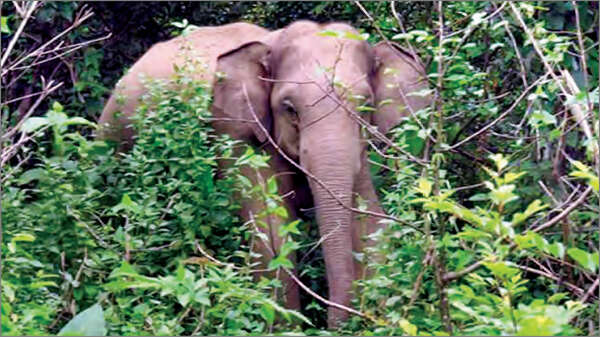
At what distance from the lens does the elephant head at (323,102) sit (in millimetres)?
5375

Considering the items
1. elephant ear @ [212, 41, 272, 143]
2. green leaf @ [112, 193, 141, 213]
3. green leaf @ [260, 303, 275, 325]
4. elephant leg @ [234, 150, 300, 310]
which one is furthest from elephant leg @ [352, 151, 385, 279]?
green leaf @ [260, 303, 275, 325]

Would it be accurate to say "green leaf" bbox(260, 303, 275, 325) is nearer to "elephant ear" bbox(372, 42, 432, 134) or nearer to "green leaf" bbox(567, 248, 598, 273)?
"green leaf" bbox(567, 248, 598, 273)

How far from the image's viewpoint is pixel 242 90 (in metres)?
5.82

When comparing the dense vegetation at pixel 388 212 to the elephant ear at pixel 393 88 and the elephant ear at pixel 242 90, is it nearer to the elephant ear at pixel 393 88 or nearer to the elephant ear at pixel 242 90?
the elephant ear at pixel 393 88

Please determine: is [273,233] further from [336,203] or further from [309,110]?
[309,110]

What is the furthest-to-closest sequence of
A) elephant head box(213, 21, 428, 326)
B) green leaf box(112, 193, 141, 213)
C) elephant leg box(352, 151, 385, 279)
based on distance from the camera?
elephant leg box(352, 151, 385, 279), elephant head box(213, 21, 428, 326), green leaf box(112, 193, 141, 213)

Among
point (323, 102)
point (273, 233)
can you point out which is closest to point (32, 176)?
point (273, 233)

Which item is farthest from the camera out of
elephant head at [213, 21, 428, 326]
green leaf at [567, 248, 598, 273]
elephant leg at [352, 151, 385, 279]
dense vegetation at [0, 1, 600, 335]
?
elephant leg at [352, 151, 385, 279]

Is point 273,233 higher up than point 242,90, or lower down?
lower down

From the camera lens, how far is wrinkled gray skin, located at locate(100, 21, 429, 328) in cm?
542

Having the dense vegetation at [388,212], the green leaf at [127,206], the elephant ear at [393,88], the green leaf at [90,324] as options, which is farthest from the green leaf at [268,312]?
the elephant ear at [393,88]

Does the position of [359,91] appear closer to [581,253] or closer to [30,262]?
[30,262]

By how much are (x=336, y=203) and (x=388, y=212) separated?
0.69 meters

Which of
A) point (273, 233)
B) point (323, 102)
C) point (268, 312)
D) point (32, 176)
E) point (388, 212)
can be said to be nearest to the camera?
point (268, 312)
